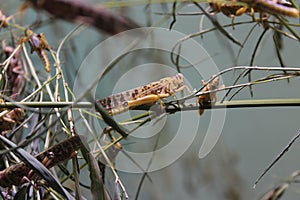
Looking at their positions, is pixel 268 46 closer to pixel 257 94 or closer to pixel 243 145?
pixel 257 94

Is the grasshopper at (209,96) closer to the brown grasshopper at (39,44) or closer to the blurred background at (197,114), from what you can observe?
the blurred background at (197,114)

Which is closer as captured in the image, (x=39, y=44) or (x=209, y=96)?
(x=209, y=96)

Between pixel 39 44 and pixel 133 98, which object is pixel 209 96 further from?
pixel 39 44

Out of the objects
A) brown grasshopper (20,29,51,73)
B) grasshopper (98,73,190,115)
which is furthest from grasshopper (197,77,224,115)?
brown grasshopper (20,29,51,73)

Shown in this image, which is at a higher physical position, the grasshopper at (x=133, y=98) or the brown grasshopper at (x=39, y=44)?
the brown grasshopper at (x=39, y=44)

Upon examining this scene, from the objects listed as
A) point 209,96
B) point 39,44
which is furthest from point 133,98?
point 39,44

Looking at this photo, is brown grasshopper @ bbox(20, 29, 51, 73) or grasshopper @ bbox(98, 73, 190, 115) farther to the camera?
brown grasshopper @ bbox(20, 29, 51, 73)

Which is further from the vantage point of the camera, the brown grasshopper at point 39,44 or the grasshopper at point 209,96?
the brown grasshopper at point 39,44

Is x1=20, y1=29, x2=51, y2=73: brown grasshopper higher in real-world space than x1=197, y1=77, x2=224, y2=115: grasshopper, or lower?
higher

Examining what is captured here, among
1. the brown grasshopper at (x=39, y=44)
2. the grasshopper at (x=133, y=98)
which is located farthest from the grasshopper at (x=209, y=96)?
the brown grasshopper at (x=39, y=44)

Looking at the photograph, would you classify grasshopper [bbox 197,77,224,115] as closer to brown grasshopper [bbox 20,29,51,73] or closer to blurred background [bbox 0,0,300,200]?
blurred background [bbox 0,0,300,200]

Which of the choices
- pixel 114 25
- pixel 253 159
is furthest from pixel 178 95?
pixel 253 159
